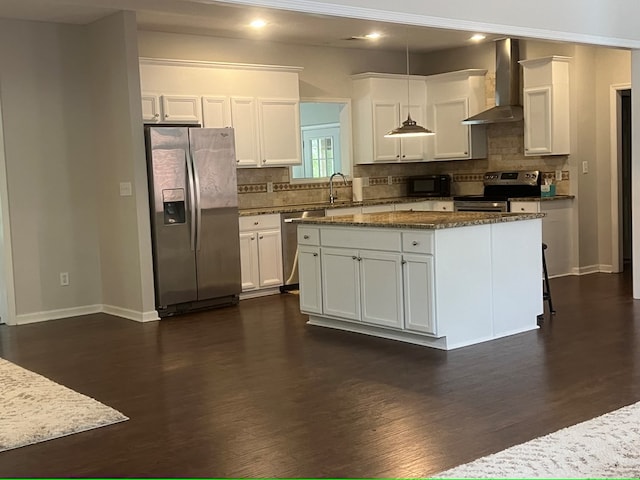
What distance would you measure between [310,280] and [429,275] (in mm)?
1338

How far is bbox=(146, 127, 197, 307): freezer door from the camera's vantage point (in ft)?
22.6

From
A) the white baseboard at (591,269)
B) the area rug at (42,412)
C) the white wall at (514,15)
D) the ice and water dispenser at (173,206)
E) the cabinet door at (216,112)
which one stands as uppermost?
the white wall at (514,15)

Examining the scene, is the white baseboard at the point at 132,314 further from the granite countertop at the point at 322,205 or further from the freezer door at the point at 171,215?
the granite countertop at the point at 322,205

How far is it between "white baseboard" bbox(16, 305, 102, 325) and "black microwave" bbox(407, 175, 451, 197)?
4178 mm

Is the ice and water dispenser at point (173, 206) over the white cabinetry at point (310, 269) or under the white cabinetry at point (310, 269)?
over

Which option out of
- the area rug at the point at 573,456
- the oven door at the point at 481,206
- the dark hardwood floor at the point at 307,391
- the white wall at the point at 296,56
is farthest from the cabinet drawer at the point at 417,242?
the white wall at the point at 296,56

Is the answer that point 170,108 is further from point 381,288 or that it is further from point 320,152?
point 381,288

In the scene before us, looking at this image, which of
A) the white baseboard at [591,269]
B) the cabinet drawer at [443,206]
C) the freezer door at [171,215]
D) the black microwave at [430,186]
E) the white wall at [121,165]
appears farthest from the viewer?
the black microwave at [430,186]

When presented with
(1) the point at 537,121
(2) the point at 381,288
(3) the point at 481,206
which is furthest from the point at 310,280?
(1) the point at 537,121

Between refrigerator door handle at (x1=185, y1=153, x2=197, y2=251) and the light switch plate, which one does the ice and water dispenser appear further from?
the light switch plate

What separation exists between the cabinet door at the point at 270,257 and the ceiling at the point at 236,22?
2046 mm

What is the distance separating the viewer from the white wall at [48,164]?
691 centimetres

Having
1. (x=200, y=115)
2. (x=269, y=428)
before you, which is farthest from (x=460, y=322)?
(x=200, y=115)

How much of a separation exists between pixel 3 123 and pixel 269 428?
434 cm
